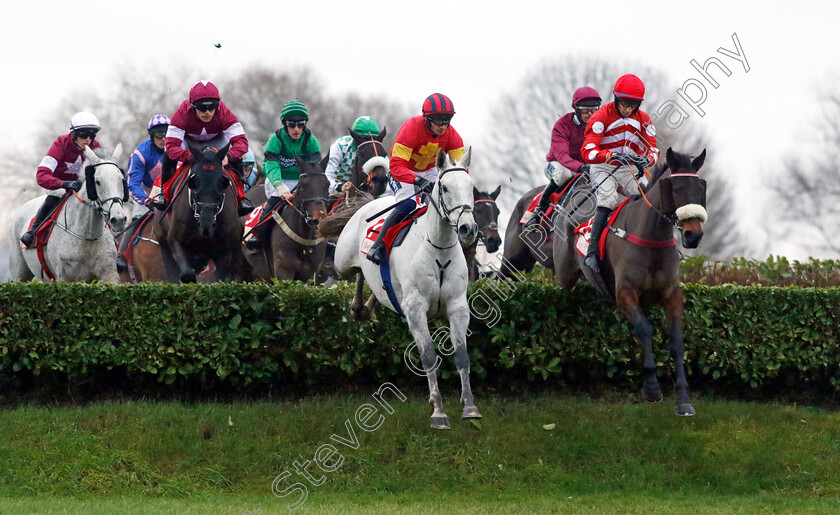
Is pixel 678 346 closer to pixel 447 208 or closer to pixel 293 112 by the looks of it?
pixel 447 208

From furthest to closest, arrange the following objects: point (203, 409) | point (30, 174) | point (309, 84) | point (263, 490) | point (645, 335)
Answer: point (309, 84), point (30, 174), point (203, 409), point (645, 335), point (263, 490)

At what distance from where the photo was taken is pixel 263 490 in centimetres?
823

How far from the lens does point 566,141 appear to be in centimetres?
1212

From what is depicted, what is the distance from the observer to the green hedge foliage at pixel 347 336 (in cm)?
994

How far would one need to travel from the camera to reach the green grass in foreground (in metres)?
7.84

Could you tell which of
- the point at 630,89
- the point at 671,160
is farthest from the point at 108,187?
the point at 671,160

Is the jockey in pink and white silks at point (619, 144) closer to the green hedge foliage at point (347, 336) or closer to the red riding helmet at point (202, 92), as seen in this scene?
the green hedge foliage at point (347, 336)

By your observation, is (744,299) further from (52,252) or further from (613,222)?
(52,252)

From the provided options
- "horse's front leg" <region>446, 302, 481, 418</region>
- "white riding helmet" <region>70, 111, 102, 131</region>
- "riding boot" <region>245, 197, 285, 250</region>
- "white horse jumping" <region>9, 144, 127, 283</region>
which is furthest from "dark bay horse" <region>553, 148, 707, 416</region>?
"white riding helmet" <region>70, 111, 102, 131</region>

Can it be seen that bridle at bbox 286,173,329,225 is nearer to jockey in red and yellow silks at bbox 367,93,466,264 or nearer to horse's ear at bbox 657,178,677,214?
jockey in red and yellow silks at bbox 367,93,466,264

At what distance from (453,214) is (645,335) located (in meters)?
2.27

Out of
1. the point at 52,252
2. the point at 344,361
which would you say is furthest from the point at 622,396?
the point at 52,252

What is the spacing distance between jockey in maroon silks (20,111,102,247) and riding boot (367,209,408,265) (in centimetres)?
457

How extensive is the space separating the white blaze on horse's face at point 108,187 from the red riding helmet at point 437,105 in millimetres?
3825
